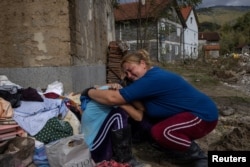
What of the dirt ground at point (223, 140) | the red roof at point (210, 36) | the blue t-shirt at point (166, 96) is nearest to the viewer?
the blue t-shirt at point (166, 96)

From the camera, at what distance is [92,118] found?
14.0ft

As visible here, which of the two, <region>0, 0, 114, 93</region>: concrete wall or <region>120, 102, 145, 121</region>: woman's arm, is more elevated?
<region>0, 0, 114, 93</region>: concrete wall

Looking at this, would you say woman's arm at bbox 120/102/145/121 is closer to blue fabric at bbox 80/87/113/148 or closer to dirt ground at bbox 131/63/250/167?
blue fabric at bbox 80/87/113/148

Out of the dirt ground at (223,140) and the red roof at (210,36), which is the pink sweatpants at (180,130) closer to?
the dirt ground at (223,140)

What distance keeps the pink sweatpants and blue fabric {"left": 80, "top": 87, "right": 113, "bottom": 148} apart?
60 cm

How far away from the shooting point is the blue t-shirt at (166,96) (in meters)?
3.91

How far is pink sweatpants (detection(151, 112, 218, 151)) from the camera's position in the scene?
3.96m

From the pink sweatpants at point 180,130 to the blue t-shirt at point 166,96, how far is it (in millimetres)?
68

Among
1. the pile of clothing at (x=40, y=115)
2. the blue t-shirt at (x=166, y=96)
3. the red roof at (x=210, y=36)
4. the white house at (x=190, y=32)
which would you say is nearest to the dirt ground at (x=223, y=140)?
the blue t-shirt at (x=166, y=96)

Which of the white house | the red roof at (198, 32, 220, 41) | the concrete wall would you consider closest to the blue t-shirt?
the concrete wall

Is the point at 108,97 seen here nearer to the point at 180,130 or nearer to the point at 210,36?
the point at 180,130

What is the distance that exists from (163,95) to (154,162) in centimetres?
112

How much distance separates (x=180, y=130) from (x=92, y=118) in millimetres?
Result: 1024

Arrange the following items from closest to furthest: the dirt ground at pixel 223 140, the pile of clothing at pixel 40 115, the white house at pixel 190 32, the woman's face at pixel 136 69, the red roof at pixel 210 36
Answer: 1. the woman's face at pixel 136 69
2. the pile of clothing at pixel 40 115
3. the dirt ground at pixel 223 140
4. the white house at pixel 190 32
5. the red roof at pixel 210 36
